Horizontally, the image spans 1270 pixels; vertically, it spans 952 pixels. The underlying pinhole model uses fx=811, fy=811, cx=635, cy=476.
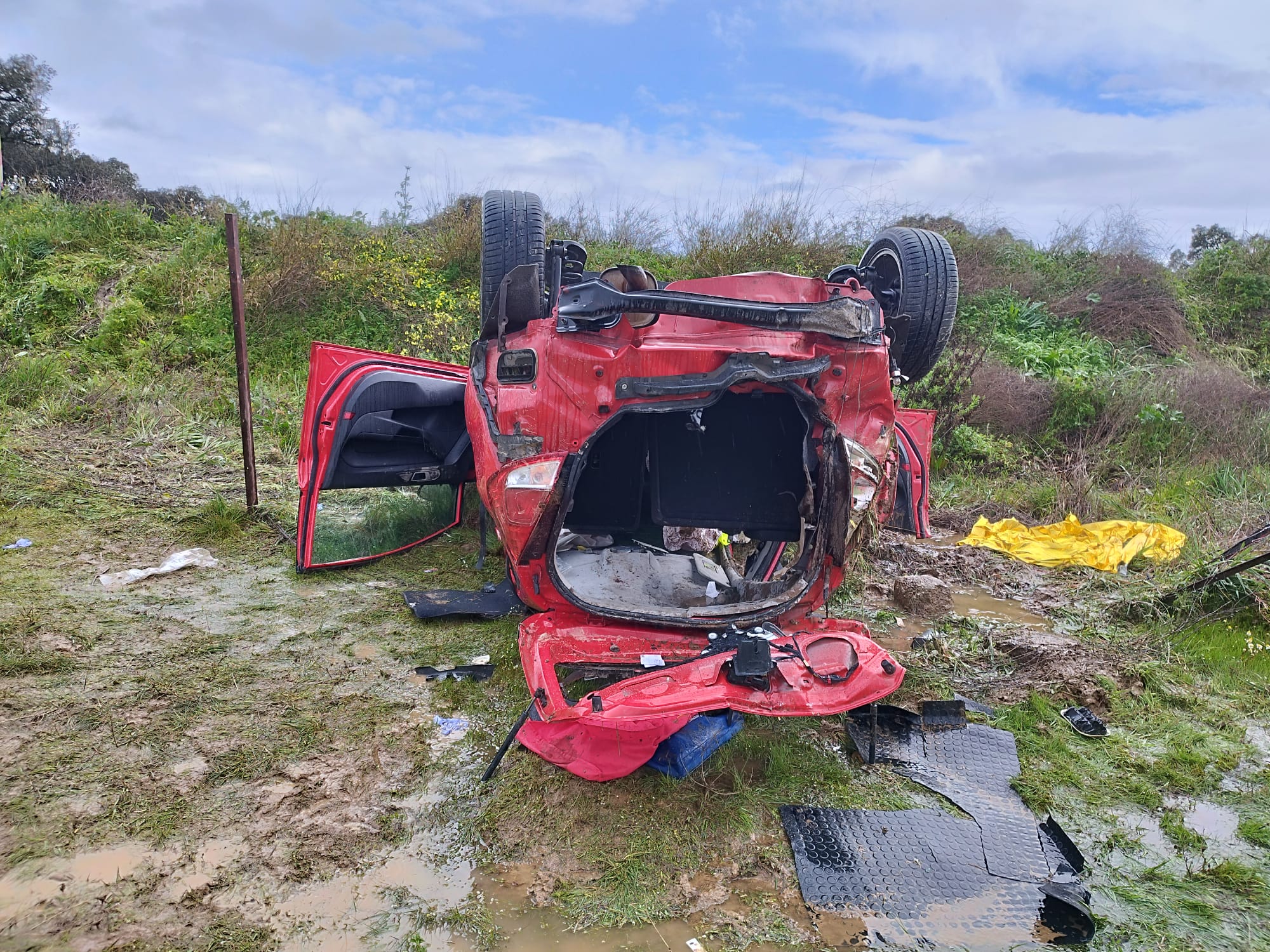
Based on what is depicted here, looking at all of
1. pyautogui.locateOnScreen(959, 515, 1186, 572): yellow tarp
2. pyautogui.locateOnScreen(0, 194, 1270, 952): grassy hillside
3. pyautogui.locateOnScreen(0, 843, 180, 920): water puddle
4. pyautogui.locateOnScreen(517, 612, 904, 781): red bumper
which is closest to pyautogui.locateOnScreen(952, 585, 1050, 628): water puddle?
pyautogui.locateOnScreen(0, 194, 1270, 952): grassy hillside

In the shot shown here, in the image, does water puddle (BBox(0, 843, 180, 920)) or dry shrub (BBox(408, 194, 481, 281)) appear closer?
water puddle (BBox(0, 843, 180, 920))

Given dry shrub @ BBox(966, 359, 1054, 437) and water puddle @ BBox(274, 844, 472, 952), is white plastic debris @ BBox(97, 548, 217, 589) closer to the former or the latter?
water puddle @ BBox(274, 844, 472, 952)

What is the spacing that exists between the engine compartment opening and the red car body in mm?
12

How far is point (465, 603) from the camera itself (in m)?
4.60

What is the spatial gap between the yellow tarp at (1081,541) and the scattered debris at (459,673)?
14.2ft

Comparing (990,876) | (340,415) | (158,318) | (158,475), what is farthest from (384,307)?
(990,876)

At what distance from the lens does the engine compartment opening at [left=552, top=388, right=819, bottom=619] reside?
11.9 ft

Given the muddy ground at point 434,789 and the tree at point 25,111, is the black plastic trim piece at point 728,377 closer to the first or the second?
the muddy ground at point 434,789

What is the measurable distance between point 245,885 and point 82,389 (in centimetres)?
783

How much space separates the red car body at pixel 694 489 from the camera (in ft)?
9.17

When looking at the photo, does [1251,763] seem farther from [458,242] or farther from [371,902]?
[458,242]

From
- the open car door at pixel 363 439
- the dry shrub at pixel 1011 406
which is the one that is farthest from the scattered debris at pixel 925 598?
the dry shrub at pixel 1011 406

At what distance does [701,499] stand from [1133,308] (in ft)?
36.3

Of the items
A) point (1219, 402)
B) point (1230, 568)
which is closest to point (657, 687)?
point (1230, 568)
